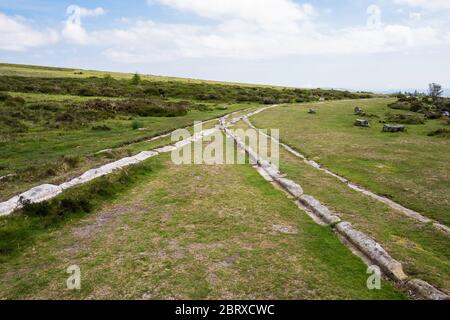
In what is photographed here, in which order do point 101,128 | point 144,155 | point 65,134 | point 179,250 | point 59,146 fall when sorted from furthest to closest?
point 101,128
point 65,134
point 59,146
point 144,155
point 179,250

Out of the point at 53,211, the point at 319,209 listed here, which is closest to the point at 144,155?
the point at 53,211

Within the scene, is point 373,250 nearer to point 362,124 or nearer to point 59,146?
point 59,146

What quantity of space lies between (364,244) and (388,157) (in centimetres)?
1375

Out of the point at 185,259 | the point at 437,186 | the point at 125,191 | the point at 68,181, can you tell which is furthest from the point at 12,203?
the point at 437,186

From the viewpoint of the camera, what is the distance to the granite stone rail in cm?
722

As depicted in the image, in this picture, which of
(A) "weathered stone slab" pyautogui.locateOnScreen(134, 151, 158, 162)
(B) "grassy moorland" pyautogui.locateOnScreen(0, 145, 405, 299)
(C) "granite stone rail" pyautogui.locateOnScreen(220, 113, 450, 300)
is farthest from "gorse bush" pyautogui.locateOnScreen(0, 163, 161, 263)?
(C) "granite stone rail" pyautogui.locateOnScreen(220, 113, 450, 300)

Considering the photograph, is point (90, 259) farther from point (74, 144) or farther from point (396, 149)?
point (396, 149)

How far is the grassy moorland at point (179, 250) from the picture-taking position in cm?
732

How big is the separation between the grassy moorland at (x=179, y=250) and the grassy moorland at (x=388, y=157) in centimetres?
507

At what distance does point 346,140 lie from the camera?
1078 inches

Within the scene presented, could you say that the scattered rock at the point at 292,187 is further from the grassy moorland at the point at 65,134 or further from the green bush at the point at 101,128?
the green bush at the point at 101,128

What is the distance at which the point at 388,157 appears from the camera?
69.5 feet

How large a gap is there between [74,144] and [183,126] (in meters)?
11.5

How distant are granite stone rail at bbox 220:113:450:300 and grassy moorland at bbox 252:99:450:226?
358 centimetres
